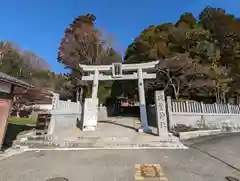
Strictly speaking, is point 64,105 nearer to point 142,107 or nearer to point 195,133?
point 142,107

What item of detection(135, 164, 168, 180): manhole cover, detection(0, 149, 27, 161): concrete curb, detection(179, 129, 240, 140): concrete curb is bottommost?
detection(135, 164, 168, 180): manhole cover

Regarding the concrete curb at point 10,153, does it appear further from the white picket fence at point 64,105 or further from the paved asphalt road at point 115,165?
the white picket fence at point 64,105

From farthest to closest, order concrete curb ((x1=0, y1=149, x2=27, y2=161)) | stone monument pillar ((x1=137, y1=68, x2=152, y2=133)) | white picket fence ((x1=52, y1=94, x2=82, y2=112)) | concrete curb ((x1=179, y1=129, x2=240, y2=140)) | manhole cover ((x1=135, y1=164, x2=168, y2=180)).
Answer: stone monument pillar ((x1=137, y1=68, x2=152, y2=133)) → white picket fence ((x1=52, y1=94, x2=82, y2=112)) → concrete curb ((x1=179, y1=129, x2=240, y2=140)) → concrete curb ((x1=0, y1=149, x2=27, y2=161)) → manhole cover ((x1=135, y1=164, x2=168, y2=180))

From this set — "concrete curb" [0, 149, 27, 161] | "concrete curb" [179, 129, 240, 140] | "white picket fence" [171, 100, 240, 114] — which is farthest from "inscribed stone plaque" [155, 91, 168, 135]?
"concrete curb" [0, 149, 27, 161]

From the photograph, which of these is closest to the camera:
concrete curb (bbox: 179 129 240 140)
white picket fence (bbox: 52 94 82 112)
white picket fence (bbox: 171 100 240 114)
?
concrete curb (bbox: 179 129 240 140)

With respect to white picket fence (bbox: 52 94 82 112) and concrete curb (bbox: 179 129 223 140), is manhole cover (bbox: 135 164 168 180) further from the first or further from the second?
white picket fence (bbox: 52 94 82 112)

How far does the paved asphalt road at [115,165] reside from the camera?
2.99 m

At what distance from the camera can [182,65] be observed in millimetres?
11203

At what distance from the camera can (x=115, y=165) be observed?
355cm

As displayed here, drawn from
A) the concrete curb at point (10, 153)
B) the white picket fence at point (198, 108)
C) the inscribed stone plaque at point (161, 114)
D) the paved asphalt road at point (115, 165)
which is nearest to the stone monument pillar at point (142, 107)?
the inscribed stone plaque at point (161, 114)

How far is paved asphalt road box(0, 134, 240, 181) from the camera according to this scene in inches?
118

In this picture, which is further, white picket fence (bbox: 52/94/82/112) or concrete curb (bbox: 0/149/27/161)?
white picket fence (bbox: 52/94/82/112)

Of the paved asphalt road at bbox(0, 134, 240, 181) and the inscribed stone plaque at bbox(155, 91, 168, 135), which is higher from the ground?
the inscribed stone plaque at bbox(155, 91, 168, 135)

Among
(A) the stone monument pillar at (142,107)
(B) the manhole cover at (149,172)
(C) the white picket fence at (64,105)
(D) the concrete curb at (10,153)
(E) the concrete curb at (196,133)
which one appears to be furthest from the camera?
(A) the stone monument pillar at (142,107)
